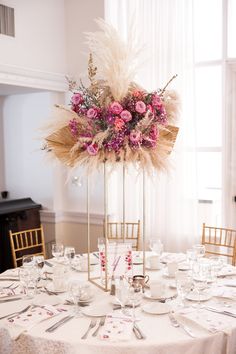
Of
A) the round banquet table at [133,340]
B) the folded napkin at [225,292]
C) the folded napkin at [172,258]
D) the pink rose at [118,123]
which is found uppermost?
the pink rose at [118,123]

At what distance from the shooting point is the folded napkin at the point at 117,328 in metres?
2.03

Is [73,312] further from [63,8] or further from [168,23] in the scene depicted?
[63,8]

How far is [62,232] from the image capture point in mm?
5375

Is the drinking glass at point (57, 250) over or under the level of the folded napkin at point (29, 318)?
over

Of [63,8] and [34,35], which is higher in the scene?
[63,8]

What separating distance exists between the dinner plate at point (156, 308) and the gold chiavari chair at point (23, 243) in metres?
1.59

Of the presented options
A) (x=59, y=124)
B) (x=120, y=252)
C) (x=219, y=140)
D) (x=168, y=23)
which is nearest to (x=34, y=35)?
(x=168, y=23)

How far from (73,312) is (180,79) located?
2846mm

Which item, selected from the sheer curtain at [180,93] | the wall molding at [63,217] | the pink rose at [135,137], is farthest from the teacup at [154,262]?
the wall molding at [63,217]

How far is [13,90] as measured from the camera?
504 centimetres

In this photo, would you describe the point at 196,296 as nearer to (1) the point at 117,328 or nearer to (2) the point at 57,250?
(1) the point at 117,328

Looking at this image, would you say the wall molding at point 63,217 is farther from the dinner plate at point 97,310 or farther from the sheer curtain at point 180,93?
the dinner plate at point 97,310

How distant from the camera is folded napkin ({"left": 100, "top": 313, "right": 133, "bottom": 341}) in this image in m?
2.03

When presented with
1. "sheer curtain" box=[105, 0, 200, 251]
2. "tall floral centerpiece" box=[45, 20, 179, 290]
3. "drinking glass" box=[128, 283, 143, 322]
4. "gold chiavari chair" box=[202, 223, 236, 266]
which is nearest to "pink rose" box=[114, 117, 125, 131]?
"tall floral centerpiece" box=[45, 20, 179, 290]
